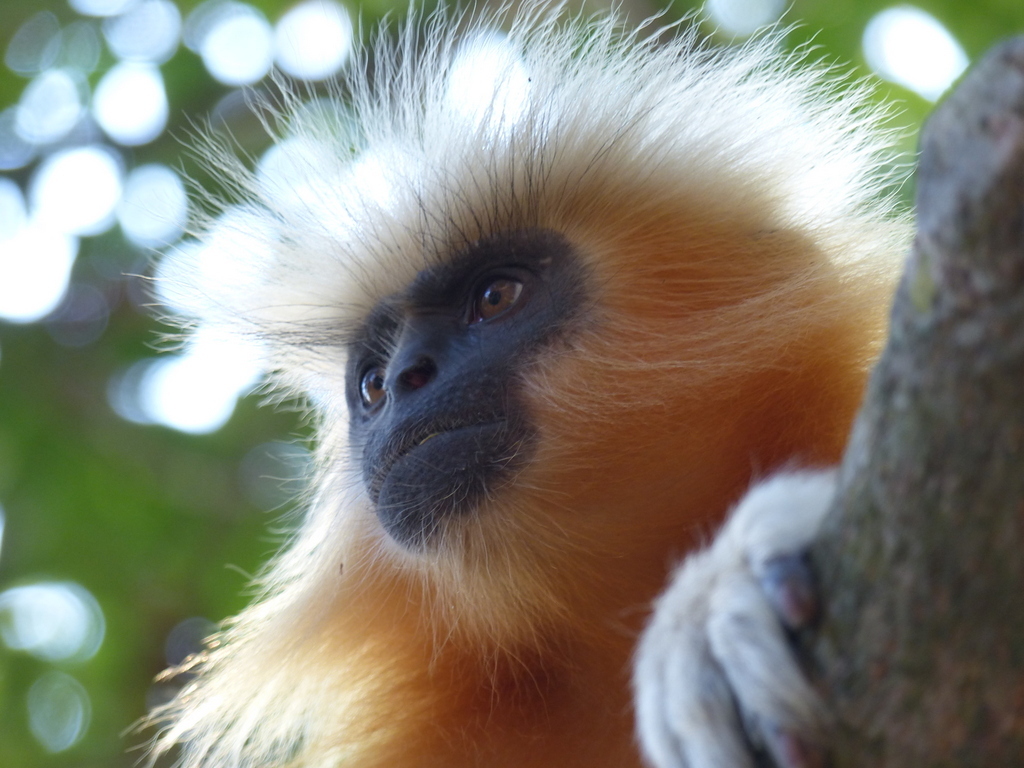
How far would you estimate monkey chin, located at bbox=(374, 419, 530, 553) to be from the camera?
2.78 metres

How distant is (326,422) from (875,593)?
266 centimetres

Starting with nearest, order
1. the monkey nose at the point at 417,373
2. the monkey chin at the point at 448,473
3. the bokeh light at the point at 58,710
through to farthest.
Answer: the monkey chin at the point at 448,473 < the monkey nose at the point at 417,373 < the bokeh light at the point at 58,710

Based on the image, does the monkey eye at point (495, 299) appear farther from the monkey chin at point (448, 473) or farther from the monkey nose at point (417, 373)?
the monkey chin at point (448, 473)

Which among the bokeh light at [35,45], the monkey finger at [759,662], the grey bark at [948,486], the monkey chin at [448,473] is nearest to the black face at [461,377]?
the monkey chin at [448,473]

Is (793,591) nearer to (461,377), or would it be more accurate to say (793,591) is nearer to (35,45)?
(461,377)

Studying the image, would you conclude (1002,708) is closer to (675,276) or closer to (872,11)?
(675,276)

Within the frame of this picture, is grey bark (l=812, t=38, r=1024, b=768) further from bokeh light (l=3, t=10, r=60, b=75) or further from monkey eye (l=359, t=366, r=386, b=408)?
bokeh light (l=3, t=10, r=60, b=75)

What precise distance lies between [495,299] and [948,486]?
6.25 feet

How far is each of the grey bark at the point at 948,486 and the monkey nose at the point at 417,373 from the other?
1.67 metres

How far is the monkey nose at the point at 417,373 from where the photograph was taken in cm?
290

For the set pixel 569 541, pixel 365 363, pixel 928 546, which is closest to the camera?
pixel 928 546

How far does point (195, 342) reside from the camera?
379cm

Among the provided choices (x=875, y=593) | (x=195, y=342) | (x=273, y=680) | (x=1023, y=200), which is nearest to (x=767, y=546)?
(x=875, y=593)

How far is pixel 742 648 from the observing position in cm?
156
